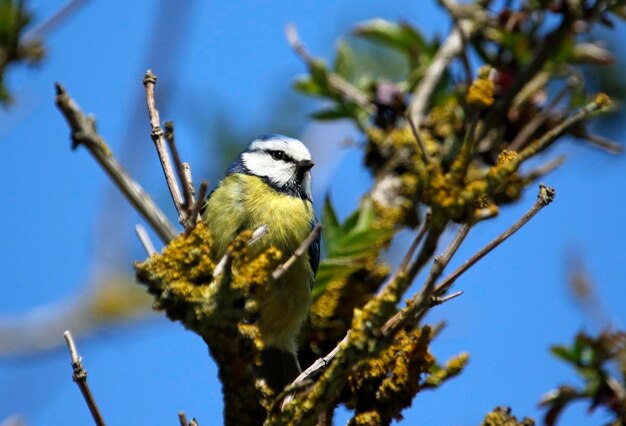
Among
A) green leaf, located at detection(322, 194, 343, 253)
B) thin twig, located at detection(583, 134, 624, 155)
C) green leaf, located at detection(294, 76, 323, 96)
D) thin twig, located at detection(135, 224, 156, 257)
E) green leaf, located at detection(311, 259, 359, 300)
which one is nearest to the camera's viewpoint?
thin twig, located at detection(135, 224, 156, 257)

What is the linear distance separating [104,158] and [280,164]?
1.47 meters

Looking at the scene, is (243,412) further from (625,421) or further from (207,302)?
(625,421)

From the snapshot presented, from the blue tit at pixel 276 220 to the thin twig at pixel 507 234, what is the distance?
2.73 feet

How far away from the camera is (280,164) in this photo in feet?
9.99

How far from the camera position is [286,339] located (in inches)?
93.4

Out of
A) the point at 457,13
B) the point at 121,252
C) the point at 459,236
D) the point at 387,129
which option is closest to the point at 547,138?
the point at 459,236

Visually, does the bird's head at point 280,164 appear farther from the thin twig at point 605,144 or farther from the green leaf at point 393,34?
the thin twig at point 605,144

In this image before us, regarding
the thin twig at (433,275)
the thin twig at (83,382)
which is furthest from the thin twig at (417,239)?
the thin twig at (83,382)

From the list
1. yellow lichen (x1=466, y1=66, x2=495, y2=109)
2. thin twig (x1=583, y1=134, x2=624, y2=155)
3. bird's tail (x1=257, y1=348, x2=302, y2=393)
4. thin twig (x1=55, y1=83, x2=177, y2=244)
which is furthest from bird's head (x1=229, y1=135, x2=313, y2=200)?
yellow lichen (x1=466, y1=66, x2=495, y2=109)

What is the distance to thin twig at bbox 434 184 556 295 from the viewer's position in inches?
44.9

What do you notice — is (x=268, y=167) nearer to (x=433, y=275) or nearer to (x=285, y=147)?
(x=285, y=147)

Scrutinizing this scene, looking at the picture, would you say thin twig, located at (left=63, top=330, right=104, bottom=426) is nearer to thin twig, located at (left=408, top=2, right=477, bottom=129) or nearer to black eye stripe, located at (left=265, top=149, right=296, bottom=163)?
thin twig, located at (left=408, top=2, right=477, bottom=129)

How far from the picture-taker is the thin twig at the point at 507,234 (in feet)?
3.75

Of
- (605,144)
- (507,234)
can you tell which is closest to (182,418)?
(507,234)
